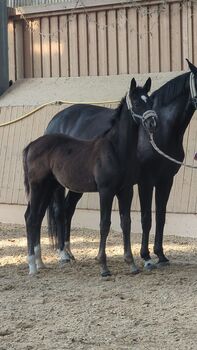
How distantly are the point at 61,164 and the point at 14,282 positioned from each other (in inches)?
47.0

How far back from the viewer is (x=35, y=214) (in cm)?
669

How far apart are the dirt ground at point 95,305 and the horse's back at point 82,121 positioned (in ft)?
4.47

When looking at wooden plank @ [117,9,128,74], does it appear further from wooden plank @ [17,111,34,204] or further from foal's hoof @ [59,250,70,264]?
foal's hoof @ [59,250,70,264]

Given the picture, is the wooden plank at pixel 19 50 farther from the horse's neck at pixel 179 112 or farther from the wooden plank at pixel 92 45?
the horse's neck at pixel 179 112

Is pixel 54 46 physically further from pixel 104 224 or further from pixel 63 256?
pixel 104 224

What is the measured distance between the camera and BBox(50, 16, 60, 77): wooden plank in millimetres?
10812

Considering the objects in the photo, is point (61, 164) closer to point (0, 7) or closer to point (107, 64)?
point (107, 64)

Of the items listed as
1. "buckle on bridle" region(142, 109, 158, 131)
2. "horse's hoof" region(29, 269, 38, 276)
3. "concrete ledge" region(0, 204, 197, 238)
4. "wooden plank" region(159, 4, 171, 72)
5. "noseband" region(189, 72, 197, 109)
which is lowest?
"horse's hoof" region(29, 269, 38, 276)

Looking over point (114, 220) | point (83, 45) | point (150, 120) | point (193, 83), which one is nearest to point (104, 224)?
point (150, 120)

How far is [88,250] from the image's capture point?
25.6 feet

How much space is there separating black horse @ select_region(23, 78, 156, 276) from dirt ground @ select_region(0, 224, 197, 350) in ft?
1.03

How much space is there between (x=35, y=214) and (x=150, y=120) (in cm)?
155

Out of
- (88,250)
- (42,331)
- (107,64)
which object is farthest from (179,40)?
(42,331)

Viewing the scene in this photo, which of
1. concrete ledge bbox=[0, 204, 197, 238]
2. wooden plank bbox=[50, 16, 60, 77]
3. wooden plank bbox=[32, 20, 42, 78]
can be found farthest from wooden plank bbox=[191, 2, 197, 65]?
wooden plank bbox=[32, 20, 42, 78]
